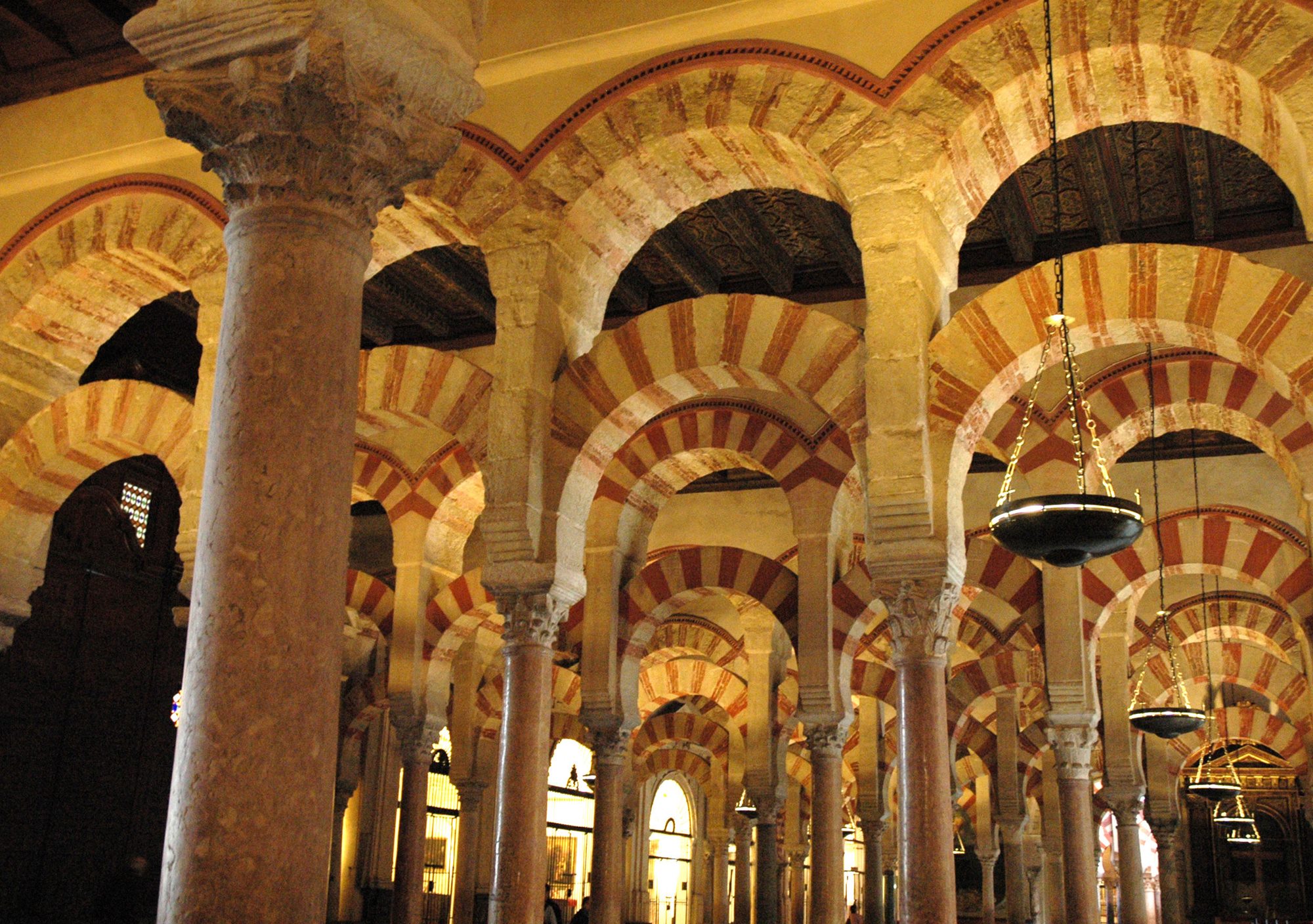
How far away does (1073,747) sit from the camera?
320 inches

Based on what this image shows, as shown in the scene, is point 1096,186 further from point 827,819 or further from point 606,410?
point 827,819

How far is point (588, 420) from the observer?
6152mm

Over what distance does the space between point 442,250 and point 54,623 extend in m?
4.49

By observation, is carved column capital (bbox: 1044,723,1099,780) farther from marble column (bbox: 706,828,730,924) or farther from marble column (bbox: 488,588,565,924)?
marble column (bbox: 706,828,730,924)

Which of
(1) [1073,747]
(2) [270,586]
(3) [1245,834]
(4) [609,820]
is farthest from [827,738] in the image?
(3) [1245,834]

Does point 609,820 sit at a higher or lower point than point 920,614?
lower

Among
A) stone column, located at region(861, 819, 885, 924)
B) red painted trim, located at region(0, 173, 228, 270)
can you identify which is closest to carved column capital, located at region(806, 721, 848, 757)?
stone column, located at region(861, 819, 885, 924)

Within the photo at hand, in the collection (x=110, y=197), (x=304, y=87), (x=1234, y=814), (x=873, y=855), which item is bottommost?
(x=873, y=855)

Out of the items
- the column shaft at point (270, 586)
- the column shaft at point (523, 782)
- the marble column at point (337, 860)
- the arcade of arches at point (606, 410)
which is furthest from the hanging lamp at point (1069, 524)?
the marble column at point (337, 860)

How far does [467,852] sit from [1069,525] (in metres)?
6.82

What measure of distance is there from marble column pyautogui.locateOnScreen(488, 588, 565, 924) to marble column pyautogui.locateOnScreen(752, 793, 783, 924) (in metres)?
4.23

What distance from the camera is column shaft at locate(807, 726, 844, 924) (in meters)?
7.46

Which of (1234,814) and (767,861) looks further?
(1234,814)

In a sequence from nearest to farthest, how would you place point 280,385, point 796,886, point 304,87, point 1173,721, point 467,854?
point 280,385, point 304,87, point 1173,721, point 467,854, point 796,886
